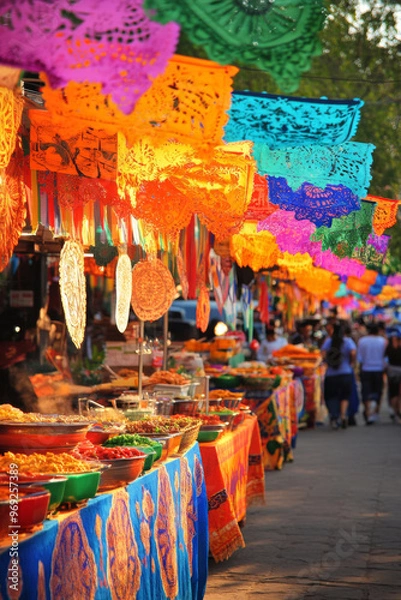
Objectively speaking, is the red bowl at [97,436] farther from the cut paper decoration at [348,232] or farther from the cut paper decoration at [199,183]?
the cut paper decoration at [348,232]

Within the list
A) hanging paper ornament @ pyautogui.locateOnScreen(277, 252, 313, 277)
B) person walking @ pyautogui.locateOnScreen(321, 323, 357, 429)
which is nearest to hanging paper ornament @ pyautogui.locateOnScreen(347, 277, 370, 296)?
person walking @ pyautogui.locateOnScreen(321, 323, 357, 429)

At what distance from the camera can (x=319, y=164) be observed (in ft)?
28.1

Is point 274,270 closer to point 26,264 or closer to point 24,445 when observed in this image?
point 26,264

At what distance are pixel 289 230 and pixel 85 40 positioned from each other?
7069mm

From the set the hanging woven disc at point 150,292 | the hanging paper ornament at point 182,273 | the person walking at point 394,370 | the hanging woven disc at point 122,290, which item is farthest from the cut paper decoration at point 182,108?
the person walking at point 394,370

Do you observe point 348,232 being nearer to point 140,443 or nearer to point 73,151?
point 73,151

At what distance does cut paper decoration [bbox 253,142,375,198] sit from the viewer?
27.3ft

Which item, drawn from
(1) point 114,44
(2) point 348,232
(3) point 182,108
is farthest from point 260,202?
(1) point 114,44

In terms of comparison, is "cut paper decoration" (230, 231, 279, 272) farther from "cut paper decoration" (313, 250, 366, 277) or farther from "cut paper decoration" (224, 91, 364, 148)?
"cut paper decoration" (224, 91, 364, 148)

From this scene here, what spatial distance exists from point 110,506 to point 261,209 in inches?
202

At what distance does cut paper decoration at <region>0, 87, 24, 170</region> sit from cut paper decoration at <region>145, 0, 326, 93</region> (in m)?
1.54

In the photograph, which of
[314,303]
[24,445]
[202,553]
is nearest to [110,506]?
[24,445]

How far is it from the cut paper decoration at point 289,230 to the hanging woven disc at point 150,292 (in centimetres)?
160

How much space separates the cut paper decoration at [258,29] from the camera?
4.14m
